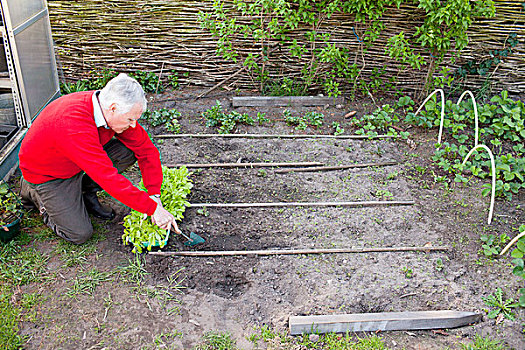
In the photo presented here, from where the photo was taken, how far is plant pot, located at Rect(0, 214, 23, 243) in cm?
331

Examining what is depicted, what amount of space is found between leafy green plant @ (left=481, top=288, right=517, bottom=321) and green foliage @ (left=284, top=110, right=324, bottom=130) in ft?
8.81

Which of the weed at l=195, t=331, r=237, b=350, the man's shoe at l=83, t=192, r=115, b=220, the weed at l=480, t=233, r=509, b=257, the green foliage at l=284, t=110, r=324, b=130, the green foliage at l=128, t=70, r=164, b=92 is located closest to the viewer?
the weed at l=195, t=331, r=237, b=350

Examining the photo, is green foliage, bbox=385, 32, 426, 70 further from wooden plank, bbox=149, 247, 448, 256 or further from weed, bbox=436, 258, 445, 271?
weed, bbox=436, 258, 445, 271

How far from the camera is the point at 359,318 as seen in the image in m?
2.90

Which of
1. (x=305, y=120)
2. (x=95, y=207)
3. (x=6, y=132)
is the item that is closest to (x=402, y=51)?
(x=305, y=120)

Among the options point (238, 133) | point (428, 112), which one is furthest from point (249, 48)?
point (428, 112)

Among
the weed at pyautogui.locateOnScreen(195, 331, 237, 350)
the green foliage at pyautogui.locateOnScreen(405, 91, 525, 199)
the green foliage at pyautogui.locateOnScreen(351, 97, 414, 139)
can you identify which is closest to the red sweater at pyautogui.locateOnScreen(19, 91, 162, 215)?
the weed at pyautogui.locateOnScreen(195, 331, 237, 350)

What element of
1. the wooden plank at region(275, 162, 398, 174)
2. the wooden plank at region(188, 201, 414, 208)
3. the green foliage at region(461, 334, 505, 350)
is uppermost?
the wooden plank at region(275, 162, 398, 174)

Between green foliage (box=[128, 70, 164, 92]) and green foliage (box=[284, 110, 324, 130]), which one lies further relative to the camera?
green foliage (box=[128, 70, 164, 92])

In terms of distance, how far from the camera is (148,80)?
18.9ft

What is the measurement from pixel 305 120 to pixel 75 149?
3052 millimetres

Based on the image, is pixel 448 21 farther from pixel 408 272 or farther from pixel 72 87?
pixel 72 87

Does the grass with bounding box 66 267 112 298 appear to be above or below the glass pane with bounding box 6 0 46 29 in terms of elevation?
below

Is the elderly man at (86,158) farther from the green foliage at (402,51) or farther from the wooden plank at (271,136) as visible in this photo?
the green foliage at (402,51)
